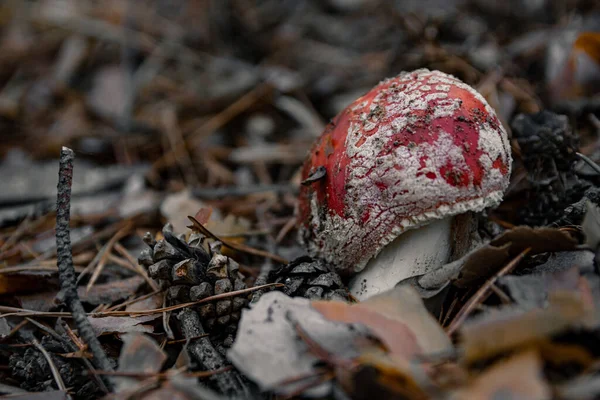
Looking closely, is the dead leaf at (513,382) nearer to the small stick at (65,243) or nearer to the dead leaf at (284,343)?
the dead leaf at (284,343)

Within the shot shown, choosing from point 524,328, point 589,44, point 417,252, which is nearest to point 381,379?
point 524,328

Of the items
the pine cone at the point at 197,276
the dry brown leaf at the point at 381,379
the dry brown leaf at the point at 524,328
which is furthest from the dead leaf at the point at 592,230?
the pine cone at the point at 197,276

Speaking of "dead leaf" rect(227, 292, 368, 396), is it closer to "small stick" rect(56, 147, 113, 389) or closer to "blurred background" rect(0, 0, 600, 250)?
"small stick" rect(56, 147, 113, 389)

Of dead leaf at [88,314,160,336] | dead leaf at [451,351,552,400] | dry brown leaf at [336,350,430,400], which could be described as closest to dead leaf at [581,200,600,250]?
dead leaf at [451,351,552,400]

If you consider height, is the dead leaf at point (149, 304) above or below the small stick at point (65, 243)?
below

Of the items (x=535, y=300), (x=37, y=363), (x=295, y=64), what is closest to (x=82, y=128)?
(x=295, y=64)

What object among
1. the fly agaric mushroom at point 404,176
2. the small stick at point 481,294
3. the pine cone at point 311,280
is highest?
the fly agaric mushroom at point 404,176
